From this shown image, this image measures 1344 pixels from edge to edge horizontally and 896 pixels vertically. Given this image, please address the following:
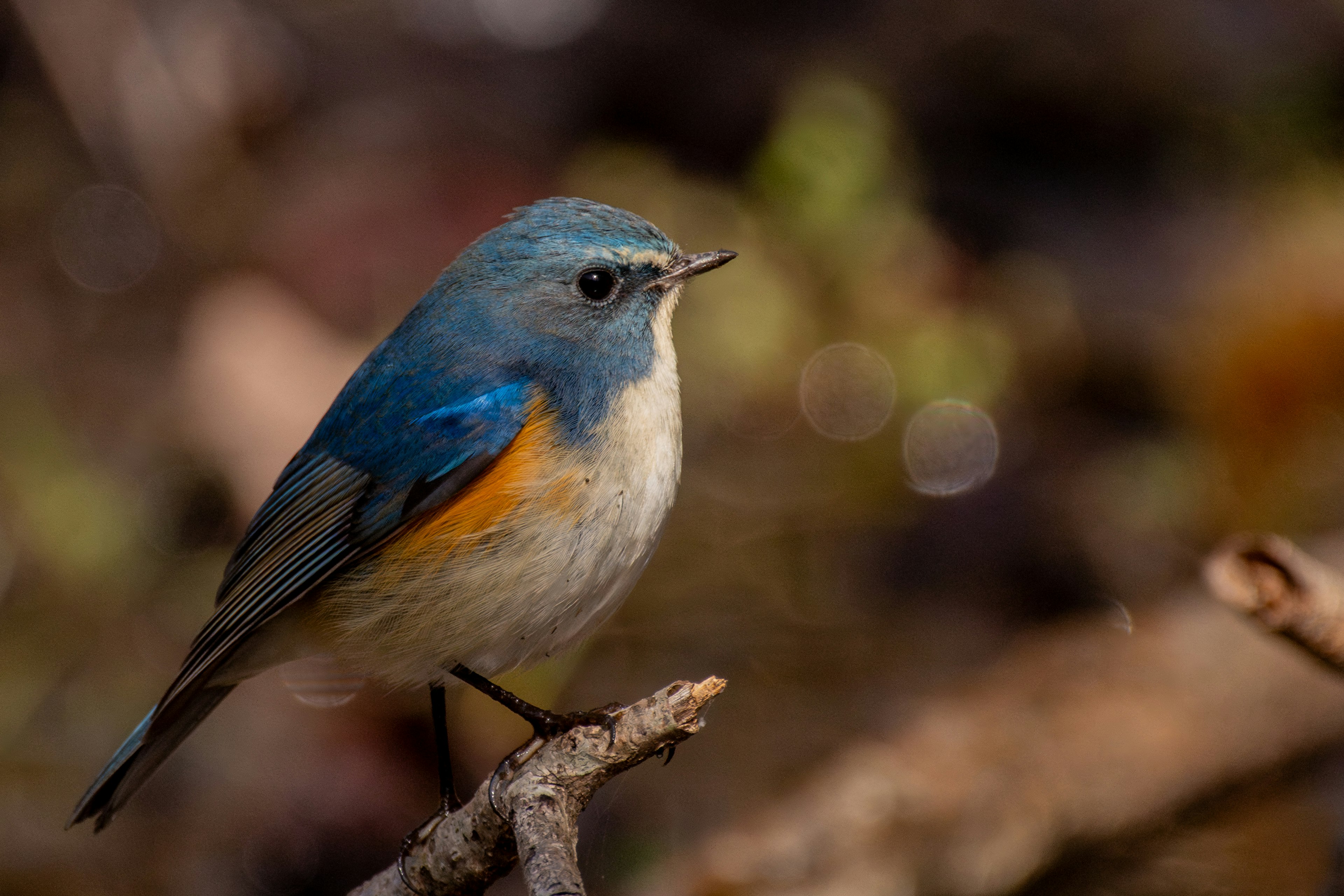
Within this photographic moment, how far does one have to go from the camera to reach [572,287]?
2.95 m

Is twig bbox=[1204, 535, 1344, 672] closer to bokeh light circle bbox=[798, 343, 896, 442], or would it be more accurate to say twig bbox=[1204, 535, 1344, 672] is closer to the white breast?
the white breast

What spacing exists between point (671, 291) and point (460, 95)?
4.27 metres

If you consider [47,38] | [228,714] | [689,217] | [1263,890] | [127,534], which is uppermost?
[47,38]

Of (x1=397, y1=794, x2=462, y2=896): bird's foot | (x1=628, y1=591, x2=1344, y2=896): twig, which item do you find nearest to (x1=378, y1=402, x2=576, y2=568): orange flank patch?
(x1=397, y1=794, x2=462, y2=896): bird's foot

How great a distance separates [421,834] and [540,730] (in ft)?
1.21

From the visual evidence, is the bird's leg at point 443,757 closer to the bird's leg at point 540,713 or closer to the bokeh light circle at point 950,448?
the bird's leg at point 540,713

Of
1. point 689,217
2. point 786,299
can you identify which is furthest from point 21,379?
point 786,299

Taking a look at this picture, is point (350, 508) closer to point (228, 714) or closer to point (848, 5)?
point (228, 714)

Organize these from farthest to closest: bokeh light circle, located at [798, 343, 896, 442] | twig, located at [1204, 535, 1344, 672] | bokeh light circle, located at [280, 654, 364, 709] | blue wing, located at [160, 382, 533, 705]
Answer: bokeh light circle, located at [798, 343, 896, 442], bokeh light circle, located at [280, 654, 364, 709], blue wing, located at [160, 382, 533, 705], twig, located at [1204, 535, 1344, 672]

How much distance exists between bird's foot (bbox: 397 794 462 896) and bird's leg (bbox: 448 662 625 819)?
0.25 m

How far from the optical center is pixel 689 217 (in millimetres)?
5852

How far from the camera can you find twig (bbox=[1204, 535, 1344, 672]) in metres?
2.65

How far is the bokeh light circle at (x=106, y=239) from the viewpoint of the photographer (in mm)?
6641

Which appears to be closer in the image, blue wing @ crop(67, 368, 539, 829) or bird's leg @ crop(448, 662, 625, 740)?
bird's leg @ crop(448, 662, 625, 740)
